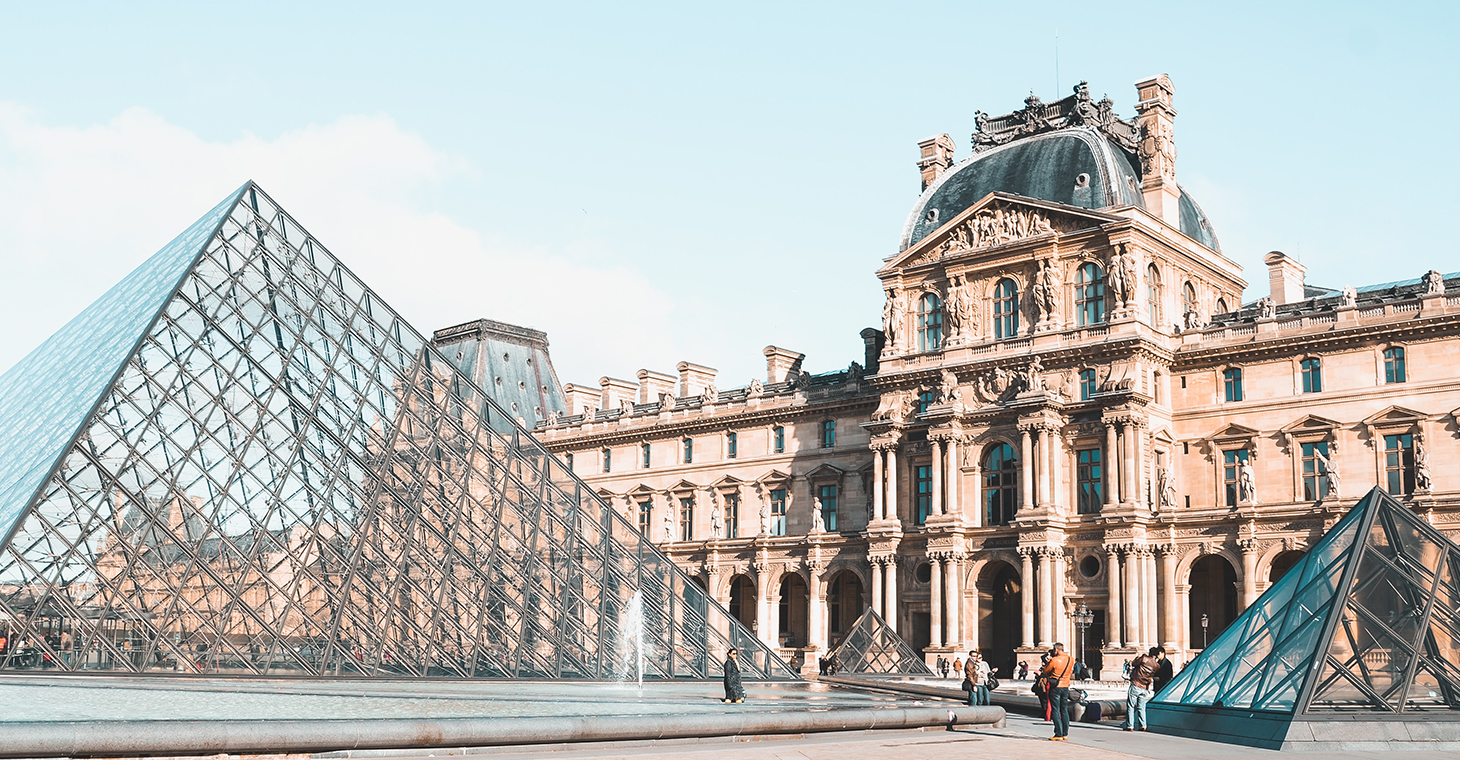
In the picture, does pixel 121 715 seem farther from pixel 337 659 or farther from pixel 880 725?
pixel 880 725

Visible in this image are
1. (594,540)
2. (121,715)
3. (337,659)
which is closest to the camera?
(121,715)

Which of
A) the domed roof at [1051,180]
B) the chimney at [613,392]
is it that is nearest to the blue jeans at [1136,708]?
the domed roof at [1051,180]

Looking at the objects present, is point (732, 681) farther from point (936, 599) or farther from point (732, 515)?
point (732, 515)

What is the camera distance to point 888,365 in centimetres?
4847

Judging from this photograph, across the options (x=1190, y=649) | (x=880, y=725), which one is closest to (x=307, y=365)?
(x=880, y=725)

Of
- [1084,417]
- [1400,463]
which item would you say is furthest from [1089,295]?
[1400,463]

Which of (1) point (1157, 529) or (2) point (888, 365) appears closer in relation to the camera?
(1) point (1157, 529)

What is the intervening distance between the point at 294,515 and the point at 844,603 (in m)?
29.9

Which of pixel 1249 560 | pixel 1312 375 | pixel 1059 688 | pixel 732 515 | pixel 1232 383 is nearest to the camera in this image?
pixel 1059 688

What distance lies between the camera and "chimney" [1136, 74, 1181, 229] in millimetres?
45250

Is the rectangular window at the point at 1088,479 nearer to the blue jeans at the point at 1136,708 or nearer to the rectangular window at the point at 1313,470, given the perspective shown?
the rectangular window at the point at 1313,470

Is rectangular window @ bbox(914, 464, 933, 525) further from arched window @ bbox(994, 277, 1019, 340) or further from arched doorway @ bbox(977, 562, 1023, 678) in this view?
Result: arched window @ bbox(994, 277, 1019, 340)

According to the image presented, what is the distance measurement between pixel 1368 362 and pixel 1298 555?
569cm

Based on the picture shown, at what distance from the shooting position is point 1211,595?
4375cm
